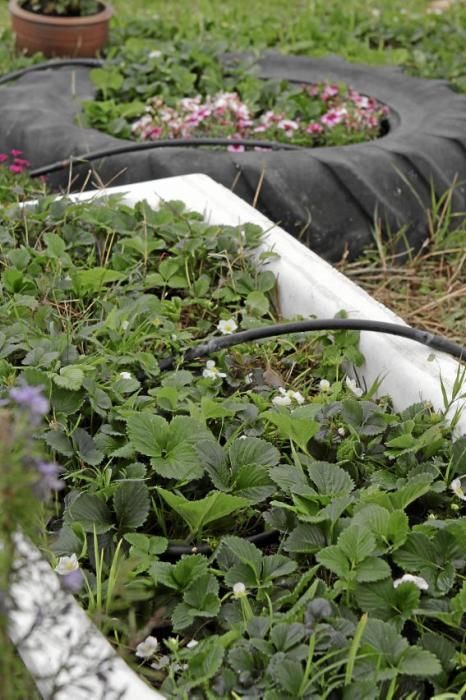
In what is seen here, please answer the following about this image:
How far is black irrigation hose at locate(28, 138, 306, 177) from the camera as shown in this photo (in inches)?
133

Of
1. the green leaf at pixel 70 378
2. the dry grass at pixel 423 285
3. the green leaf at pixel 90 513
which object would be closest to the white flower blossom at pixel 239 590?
the green leaf at pixel 90 513

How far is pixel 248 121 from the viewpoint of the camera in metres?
3.92

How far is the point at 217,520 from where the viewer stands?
1.86 metres

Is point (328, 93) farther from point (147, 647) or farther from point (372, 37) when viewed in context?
point (147, 647)

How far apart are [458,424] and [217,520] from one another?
50cm

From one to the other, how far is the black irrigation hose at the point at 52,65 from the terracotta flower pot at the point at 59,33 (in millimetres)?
176

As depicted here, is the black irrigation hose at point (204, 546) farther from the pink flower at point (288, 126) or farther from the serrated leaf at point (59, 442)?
the pink flower at point (288, 126)

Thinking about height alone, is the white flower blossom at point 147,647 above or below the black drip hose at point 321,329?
below

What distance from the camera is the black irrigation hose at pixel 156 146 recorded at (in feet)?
11.1

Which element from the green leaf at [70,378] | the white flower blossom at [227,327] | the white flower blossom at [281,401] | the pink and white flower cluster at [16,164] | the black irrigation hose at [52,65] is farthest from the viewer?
the black irrigation hose at [52,65]

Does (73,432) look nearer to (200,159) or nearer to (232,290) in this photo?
(232,290)

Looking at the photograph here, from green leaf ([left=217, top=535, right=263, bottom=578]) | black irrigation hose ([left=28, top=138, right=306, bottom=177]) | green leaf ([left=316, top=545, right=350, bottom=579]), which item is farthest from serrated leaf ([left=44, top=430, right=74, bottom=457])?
black irrigation hose ([left=28, top=138, right=306, bottom=177])

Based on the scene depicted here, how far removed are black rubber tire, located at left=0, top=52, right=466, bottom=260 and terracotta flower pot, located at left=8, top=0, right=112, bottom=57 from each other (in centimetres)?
80

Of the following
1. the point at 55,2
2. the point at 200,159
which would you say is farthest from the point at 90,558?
the point at 55,2
